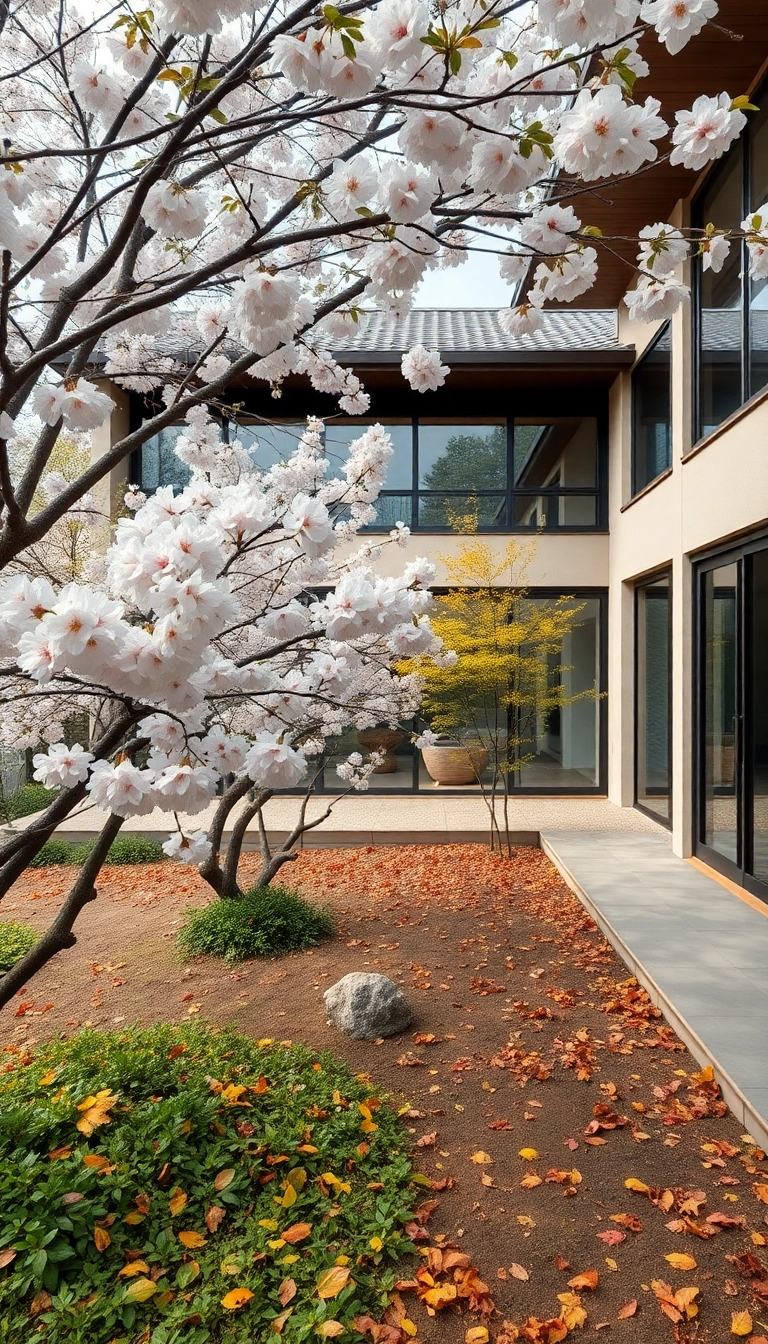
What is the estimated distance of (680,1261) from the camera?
190 cm

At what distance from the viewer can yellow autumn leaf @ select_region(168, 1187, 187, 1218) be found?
200 cm

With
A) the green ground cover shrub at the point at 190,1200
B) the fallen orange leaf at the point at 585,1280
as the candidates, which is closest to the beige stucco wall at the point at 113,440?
the green ground cover shrub at the point at 190,1200

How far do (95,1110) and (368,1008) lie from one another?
4.18 feet

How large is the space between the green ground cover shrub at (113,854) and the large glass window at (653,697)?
4775 mm

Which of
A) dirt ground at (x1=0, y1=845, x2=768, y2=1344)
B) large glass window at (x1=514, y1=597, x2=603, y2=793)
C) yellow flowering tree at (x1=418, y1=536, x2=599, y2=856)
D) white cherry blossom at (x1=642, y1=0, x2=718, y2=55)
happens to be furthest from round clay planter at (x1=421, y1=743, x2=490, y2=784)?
white cherry blossom at (x1=642, y1=0, x2=718, y2=55)

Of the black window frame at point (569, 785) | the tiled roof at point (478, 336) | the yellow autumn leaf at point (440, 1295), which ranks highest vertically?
the tiled roof at point (478, 336)

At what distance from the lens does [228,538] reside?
70.6 inches

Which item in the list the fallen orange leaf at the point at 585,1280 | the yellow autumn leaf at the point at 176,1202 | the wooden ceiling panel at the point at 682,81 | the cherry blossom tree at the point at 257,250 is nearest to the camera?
the cherry blossom tree at the point at 257,250

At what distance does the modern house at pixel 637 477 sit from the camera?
4.61 meters

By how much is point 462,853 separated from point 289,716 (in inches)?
194

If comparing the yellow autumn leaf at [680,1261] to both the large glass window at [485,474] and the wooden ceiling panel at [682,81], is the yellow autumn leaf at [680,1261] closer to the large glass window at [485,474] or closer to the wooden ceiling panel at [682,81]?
the wooden ceiling panel at [682,81]

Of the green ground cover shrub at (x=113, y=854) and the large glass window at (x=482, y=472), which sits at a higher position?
the large glass window at (x=482, y=472)

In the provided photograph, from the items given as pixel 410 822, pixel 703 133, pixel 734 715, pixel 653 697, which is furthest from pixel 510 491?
pixel 703 133

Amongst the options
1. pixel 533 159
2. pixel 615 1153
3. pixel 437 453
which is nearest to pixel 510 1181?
pixel 615 1153
